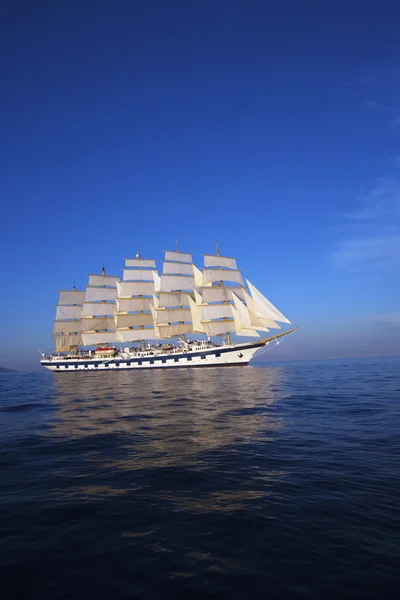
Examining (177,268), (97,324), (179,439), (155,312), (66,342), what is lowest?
(179,439)

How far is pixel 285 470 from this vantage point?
27.4 feet

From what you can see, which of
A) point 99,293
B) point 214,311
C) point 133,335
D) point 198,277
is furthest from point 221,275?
point 99,293

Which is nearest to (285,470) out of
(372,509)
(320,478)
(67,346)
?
(320,478)

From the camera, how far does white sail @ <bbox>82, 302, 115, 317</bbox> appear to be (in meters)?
100

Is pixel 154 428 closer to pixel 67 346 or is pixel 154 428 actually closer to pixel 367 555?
pixel 367 555

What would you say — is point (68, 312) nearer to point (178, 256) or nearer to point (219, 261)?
point (178, 256)

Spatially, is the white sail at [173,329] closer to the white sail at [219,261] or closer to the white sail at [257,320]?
the white sail at [219,261]

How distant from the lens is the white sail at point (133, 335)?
97.4m

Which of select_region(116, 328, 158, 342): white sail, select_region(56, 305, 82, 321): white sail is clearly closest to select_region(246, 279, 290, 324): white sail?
select_region(116, 328, 158, 342): white sail

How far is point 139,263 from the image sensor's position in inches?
4161

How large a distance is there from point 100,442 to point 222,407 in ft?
30.3

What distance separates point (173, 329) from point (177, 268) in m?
17.8

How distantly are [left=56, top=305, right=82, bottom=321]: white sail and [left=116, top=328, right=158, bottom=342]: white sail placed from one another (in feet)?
62.5

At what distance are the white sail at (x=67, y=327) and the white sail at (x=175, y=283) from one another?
3310 centimetres
